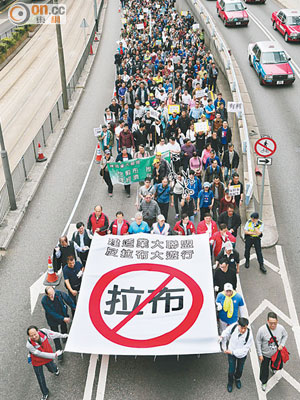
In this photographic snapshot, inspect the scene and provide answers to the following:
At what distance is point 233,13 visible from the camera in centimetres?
3791

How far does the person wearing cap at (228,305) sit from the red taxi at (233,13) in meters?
31.5

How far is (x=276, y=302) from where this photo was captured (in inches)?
477

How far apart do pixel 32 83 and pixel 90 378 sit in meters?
30.4

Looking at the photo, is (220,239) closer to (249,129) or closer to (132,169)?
(132,169)

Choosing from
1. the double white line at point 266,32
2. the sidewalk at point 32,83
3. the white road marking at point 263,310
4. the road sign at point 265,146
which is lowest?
the sidewalk at point 32,83

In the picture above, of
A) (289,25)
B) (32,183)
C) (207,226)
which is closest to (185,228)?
(207,226)

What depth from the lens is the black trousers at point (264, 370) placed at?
9445mm

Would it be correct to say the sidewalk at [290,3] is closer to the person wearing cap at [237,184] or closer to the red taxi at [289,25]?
the red taxi at [289,25]

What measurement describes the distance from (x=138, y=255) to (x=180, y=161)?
6.41 metres

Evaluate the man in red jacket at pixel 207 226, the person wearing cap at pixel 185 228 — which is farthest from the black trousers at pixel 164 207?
the man in red jacket at pixel 207 226

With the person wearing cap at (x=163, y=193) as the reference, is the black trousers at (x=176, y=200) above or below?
below

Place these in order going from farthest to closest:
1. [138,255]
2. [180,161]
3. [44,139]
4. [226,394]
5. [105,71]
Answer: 1. [105,71]
2. [44,139]
3. [180,161]
4. [138,255]
5. [226,394]

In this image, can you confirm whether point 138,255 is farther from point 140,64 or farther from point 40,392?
point 140,64

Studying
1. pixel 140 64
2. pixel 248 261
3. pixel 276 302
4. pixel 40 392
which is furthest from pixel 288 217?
pixel 140 64
